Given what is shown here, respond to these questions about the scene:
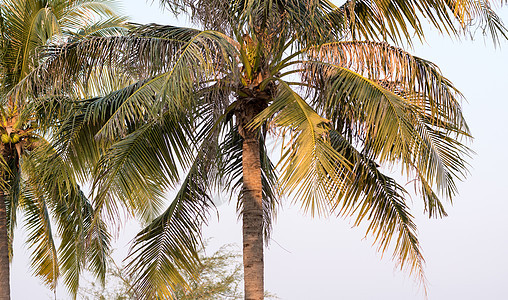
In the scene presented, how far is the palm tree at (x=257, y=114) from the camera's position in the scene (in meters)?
7.93

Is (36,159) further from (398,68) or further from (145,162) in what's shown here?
(398,68)

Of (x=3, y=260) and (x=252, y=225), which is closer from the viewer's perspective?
(x=252, y=225)

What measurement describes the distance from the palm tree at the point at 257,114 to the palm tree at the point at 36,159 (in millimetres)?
2475

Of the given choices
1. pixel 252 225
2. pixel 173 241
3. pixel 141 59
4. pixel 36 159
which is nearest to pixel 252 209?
pixel 252 225

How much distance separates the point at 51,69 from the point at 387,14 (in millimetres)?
4581

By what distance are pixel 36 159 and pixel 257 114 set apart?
4835 millimetres

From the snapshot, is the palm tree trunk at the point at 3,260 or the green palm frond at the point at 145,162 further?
the palm tree trunk at the point at 3,260

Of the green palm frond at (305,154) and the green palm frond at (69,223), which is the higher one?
the green palm frond at (69,223)

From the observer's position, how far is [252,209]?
9.16m

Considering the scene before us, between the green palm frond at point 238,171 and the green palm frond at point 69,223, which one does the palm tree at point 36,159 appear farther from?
the green palm frond at point 238,171

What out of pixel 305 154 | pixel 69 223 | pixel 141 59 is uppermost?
pixel 69 223

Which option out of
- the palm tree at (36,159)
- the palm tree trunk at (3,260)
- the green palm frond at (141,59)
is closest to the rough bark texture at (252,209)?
the green palm frond at (141,59)

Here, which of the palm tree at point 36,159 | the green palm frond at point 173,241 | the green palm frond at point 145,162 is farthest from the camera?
the palm tree at point 36,159

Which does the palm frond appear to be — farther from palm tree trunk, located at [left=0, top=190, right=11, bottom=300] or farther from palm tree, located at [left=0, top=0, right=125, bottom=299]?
palm tree trunk, located at [left=0, top=190, right=11, bottom=300]
